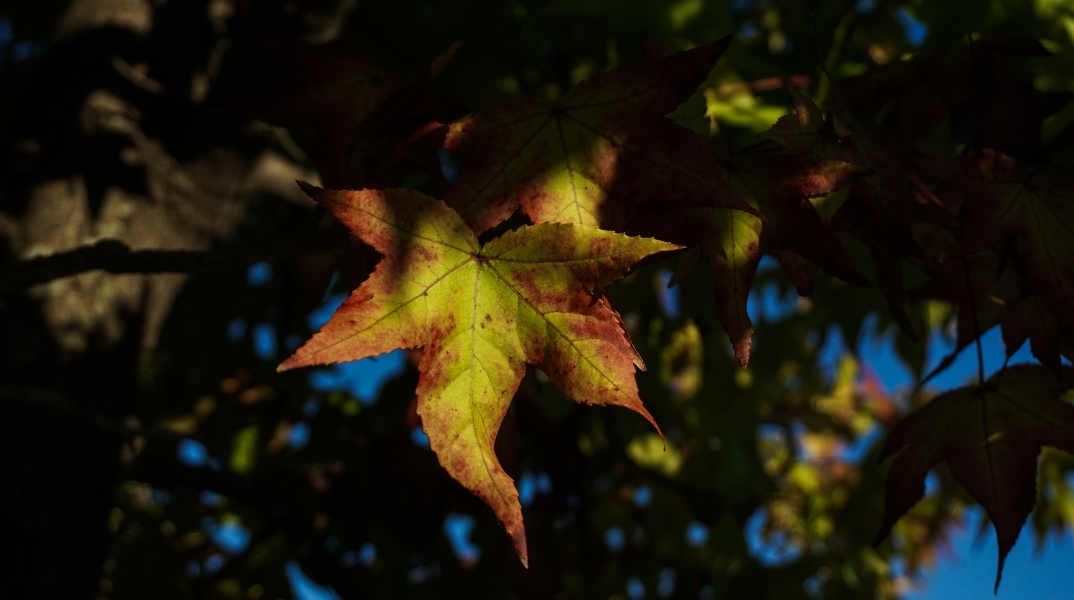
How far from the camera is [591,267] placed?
0.76m

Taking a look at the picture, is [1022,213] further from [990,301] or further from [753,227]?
[753,227]

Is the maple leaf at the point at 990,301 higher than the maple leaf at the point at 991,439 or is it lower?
higher

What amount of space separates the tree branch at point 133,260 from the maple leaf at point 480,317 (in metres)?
0.26

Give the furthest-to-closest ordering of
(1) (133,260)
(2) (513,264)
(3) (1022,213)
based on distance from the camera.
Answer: (1) (133,260)
(3) (1022,213)
(2) (513,264)

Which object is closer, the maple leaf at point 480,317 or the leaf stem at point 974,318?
the maple leaf at point 480,317

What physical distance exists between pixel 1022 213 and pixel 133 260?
3.32 feet

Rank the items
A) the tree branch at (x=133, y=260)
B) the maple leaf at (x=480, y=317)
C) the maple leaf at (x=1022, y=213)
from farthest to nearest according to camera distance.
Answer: the tree branch at (x=133, y=260)
the maple leaf at (x=1022, y=213)
the maple leaf at (x=480, y=317)

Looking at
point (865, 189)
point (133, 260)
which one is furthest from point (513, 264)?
point (133, 260)

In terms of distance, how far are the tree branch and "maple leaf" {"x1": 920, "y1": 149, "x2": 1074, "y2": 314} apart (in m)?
0.69

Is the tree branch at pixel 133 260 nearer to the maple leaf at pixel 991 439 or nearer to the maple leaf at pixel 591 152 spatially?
the maple leaf at pixel 591 152

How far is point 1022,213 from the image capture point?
2.99 ft

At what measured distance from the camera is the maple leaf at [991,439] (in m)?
0.98

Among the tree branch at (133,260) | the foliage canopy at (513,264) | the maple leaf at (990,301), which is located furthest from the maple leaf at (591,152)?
the maple leaf at (990,301)

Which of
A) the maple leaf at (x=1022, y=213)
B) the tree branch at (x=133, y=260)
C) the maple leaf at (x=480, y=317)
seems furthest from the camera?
the tree branch at (x=133, y=260)
